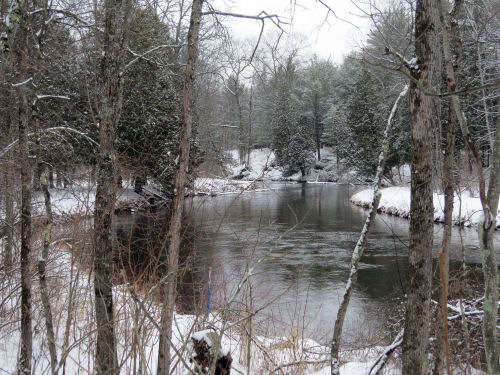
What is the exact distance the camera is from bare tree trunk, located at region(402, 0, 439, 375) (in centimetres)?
260

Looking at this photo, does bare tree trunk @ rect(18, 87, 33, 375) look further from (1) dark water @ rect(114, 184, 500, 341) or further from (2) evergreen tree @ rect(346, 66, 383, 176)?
(2) evergreen tree @ rect(346, 66, 383, 176)

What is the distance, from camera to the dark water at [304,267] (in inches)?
256

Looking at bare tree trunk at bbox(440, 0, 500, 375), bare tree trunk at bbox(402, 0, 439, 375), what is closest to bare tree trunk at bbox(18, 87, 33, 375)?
bare tree trunk at bbox(402, 0, 439, 375)

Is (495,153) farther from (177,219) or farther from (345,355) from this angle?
(345,355)

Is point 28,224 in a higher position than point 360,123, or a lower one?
lower

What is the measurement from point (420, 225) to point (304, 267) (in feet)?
27.9

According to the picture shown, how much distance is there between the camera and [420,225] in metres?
2.62

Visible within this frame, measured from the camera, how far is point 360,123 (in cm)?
3231

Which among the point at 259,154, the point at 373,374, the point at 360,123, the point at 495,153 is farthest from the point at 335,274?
the point at 259,154

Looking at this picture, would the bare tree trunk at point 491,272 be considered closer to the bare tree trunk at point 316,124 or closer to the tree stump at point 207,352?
the tree stump at point 207,352

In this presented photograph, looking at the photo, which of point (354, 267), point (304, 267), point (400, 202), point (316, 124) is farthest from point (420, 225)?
point (316, 124)

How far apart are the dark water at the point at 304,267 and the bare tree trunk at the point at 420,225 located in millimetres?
1538

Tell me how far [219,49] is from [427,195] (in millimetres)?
2544

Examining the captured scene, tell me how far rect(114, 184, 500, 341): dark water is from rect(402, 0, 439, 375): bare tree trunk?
1.54 meters
